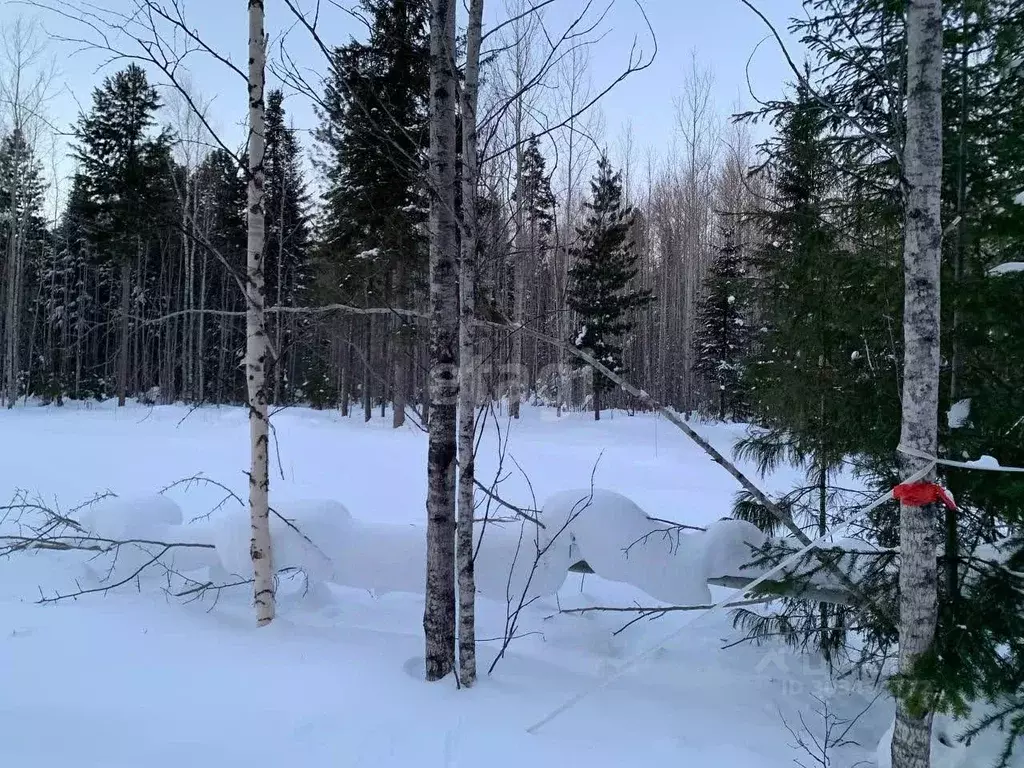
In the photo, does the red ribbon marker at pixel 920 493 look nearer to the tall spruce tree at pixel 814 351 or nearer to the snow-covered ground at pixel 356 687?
the tall spruce tree at pixel 814 351

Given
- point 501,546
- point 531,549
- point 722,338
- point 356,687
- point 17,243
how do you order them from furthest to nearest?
point 17,243, point 722,338, point 501,546, point 531,549, point 356,687

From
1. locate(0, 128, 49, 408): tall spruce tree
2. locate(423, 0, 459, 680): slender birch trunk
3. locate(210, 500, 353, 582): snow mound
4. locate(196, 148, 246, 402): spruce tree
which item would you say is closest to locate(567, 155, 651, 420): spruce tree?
locate(196, 148, 246, 402): spruce tree

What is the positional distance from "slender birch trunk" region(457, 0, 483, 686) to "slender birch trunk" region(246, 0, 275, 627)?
163 centimetres

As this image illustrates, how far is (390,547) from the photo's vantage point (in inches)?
181

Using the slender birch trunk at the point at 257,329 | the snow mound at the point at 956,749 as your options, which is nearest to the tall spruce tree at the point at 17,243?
the slender birch trunk at the point at 257,329

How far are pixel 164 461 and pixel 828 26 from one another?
40.5ft

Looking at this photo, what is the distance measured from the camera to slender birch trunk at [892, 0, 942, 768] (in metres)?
2.29

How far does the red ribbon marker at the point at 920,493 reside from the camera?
2299mm

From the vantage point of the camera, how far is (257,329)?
427 centimetres

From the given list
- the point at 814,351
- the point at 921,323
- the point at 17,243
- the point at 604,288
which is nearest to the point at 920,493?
the point at 921,323

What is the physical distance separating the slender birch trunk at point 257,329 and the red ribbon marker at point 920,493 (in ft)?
12.4

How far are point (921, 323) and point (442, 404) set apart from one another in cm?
242

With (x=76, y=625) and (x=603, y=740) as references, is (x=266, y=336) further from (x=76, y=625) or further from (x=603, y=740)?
(x=603, y=740)

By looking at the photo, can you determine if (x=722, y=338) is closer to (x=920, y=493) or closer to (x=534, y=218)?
(x=534, y=218)
